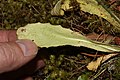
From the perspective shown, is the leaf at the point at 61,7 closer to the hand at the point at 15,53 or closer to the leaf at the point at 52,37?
the leaf at the point at 52,37

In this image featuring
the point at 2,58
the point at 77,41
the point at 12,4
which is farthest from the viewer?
the point at 12,4

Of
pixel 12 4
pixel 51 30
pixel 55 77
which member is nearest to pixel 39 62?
pixel 55 77

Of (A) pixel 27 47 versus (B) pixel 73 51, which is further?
(B) pixel 73 51

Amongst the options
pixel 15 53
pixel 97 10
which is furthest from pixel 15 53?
pixel 97 10

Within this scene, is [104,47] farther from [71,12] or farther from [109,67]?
[71,12]

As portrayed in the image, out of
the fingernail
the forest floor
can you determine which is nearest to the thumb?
the fingernail

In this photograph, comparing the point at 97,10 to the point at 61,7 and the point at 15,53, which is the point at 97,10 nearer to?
the point at 61,7
